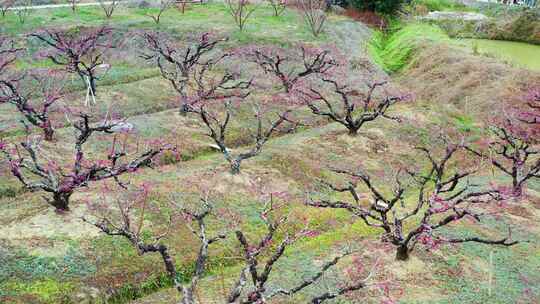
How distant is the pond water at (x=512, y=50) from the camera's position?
44.1 metres

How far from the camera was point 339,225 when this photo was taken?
73.1 ft

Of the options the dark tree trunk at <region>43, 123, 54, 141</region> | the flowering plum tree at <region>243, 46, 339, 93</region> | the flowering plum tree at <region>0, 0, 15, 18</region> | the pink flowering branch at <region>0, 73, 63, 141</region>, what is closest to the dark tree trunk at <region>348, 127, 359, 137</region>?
the flowering plum tree at <region>243, 46, 339, 93</region>

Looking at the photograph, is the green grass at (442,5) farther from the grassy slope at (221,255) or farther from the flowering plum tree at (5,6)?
the grassy slope at (221,255)

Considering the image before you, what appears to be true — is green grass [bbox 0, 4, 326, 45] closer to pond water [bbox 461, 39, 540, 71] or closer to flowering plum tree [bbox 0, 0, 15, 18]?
flowering plum tree [bbox 0, 0, 15, 18]

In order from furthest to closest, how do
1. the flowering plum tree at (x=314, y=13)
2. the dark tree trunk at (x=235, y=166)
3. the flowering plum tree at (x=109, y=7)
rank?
the flowering plum tree at (x=109, y=7)
the flowering plum tree at (x=314, y=13)
the dark tree trunk at (x=235, y=166)

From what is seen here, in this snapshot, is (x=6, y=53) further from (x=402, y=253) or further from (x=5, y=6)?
(x=402, y=253)

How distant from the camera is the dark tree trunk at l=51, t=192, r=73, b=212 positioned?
19.7 metres

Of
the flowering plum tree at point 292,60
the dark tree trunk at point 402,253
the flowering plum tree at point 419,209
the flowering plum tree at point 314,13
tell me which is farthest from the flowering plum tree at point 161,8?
the dark tree trunk at point 402,253

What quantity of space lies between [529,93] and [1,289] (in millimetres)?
29183

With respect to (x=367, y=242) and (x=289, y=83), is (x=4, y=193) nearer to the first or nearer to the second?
(x=367, y=242)

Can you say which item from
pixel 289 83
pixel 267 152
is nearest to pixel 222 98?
pixel 289 83

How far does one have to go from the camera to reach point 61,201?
20.0 metres

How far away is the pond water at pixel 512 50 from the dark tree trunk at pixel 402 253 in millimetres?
28609

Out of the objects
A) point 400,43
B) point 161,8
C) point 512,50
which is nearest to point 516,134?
point 400,43
